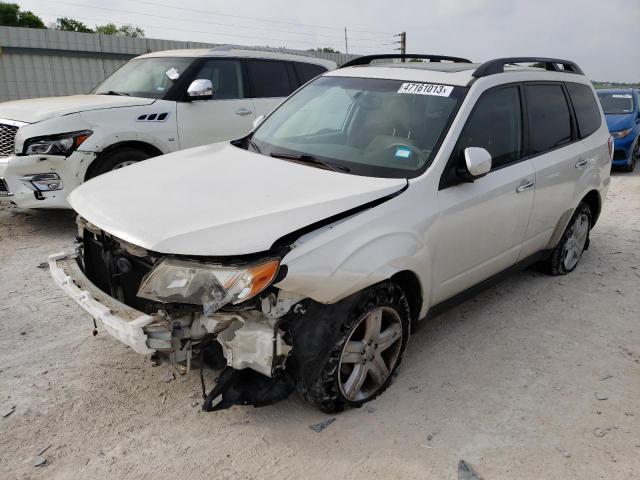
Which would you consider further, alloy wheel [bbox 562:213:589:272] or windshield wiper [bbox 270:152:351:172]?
alloy wheel [bbox 562:213:589:272]

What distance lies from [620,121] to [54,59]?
14605mm

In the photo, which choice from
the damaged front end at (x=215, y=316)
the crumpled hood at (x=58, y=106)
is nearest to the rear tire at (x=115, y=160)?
the crumpled hood at (x=58, y=106)

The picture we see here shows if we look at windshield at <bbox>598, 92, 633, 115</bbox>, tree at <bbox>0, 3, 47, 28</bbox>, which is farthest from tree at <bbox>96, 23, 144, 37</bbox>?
windshield at <bbox>598, 92, 633, 115</bbox>

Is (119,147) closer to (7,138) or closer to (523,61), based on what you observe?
(7,138)

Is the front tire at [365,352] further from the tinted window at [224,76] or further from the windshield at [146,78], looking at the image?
the tinted window at [224,76]

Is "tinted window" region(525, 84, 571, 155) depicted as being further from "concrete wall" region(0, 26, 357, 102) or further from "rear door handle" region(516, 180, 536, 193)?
"concrete wall" region(0, 26, 357, 102)

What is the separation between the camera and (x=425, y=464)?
2.62 meters

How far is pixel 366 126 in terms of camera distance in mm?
3572

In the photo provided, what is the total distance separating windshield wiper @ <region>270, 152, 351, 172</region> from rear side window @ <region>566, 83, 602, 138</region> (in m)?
2.61

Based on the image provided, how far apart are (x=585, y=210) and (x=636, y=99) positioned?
833cm

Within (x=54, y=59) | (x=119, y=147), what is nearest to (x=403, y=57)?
(x=119, y=147)

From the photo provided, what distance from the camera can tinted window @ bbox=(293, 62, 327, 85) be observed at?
24.6 feet

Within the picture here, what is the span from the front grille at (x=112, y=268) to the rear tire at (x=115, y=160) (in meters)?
2.78

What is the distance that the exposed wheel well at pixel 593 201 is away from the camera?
4.97 meters
